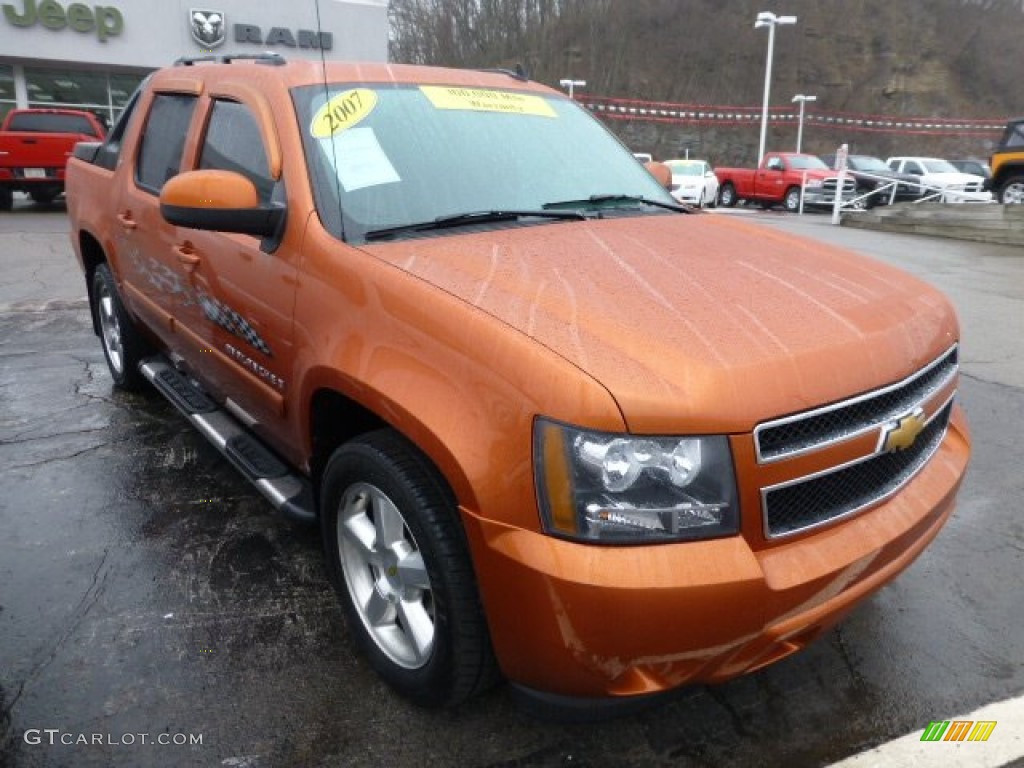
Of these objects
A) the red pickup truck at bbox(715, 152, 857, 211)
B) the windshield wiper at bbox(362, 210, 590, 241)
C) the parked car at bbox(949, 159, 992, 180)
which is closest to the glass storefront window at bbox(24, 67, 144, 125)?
the red pickup truck at bbox(715, 152, 857, 211)

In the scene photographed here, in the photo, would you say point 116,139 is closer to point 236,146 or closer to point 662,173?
point 236,146

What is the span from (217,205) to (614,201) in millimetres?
1479

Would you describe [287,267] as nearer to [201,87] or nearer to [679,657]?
[201,87]

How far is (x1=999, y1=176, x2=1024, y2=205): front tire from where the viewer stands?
16.3 metres

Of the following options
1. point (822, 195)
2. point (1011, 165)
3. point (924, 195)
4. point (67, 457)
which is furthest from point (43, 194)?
point (924, 195)

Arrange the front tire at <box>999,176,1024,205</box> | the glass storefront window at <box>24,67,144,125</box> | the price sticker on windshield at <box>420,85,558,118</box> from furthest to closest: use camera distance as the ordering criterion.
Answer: the glass storefront window at <box>24,67,144,125</box> < the front tire at <box>999,176,1024,205</box> < the price sticker on windshield at <box>420,85,558,118</box>

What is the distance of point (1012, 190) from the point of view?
16406mm

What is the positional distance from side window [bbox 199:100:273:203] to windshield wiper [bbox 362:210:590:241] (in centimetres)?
52

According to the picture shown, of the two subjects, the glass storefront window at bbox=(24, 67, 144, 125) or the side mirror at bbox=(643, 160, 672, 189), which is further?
the glass storefront window at bbox=(24, 67, 144, 125)

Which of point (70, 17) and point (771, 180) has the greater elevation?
point (70, 17)

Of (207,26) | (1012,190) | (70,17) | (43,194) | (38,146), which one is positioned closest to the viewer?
(38,146)

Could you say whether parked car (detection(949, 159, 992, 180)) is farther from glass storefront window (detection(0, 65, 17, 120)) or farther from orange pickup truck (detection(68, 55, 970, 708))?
glass storefront window (detection(0, 65, 17, 120))

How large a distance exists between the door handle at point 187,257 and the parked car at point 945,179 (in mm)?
19907

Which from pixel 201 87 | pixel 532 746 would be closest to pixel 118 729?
pixel 532 746
